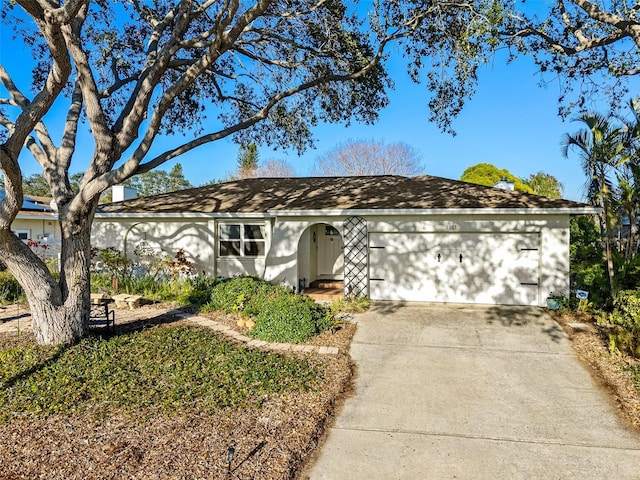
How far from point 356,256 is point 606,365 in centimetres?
596

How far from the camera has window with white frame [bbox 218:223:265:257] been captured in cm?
1217

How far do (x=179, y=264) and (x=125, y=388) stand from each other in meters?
7.34

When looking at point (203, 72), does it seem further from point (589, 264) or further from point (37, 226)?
point (37, 226)

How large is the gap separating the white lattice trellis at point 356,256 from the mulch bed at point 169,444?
20.2 feet

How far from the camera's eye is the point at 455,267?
33.3 feet

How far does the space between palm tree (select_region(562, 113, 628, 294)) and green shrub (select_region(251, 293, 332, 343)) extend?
250 inches

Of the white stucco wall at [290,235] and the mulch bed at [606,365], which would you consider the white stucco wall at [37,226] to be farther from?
the mulch bed at [606,365]

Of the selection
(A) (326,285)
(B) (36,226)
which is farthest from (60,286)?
(B) (36,226)

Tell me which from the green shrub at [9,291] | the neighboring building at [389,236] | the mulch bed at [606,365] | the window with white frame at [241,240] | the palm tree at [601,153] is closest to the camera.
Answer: the mulch bed at [606,365]

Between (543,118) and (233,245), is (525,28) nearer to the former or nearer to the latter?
(543,118)

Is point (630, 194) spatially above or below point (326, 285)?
above

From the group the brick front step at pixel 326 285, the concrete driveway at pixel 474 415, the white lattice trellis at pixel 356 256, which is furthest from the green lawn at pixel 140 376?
the brick front step at pixel 326 285

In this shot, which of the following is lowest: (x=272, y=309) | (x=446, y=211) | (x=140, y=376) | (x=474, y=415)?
(x=474, y=415)

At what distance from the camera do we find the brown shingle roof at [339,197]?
10.2 metres
